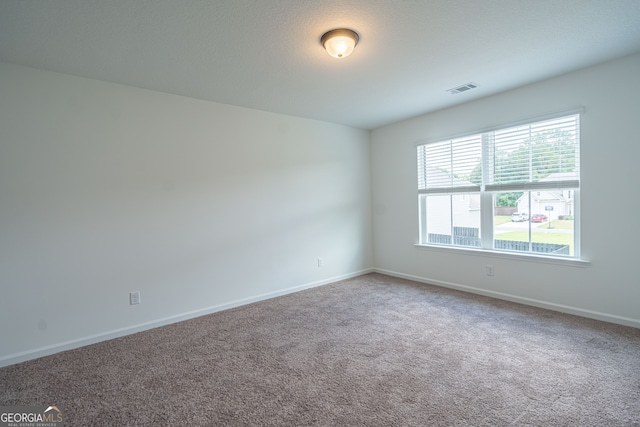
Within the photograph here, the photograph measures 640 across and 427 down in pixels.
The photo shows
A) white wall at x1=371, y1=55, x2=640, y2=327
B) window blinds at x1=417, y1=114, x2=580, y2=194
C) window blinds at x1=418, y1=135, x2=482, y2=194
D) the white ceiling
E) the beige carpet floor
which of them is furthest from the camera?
window blinds at x1=418, y1=135, x2=482, y2=194

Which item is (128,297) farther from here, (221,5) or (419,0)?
(419,0)

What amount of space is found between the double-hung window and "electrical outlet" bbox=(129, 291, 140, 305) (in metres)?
3.92

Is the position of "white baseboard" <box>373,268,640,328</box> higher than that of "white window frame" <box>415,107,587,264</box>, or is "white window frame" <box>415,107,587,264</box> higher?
"white window frame" <box>415,107,587,264</box>

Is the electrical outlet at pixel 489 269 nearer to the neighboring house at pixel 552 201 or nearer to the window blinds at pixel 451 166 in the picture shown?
the neighboring house at pixel 552 201

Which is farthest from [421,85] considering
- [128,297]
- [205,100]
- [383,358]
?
[128,297]

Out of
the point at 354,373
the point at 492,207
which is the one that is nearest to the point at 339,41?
the point at 354,373

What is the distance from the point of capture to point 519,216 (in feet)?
11.8

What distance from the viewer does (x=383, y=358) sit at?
243cm

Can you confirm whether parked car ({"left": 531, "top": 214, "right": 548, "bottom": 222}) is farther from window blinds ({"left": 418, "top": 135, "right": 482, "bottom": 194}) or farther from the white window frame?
window blinds ({"left": 418, "top": 135, "right": 482, "bottom": 194})

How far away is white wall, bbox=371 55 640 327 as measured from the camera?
2.81 meters

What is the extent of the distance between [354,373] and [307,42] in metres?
2.62

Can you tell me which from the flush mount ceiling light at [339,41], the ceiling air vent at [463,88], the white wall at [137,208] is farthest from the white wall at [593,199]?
the flush mount ceiling light at [339,41]

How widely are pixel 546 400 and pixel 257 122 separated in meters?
3.98

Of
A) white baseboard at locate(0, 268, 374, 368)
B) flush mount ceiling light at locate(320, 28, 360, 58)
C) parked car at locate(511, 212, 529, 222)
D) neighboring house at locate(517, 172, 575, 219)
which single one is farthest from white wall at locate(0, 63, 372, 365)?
neighboring house at locate(517, 172, 575, 219)
